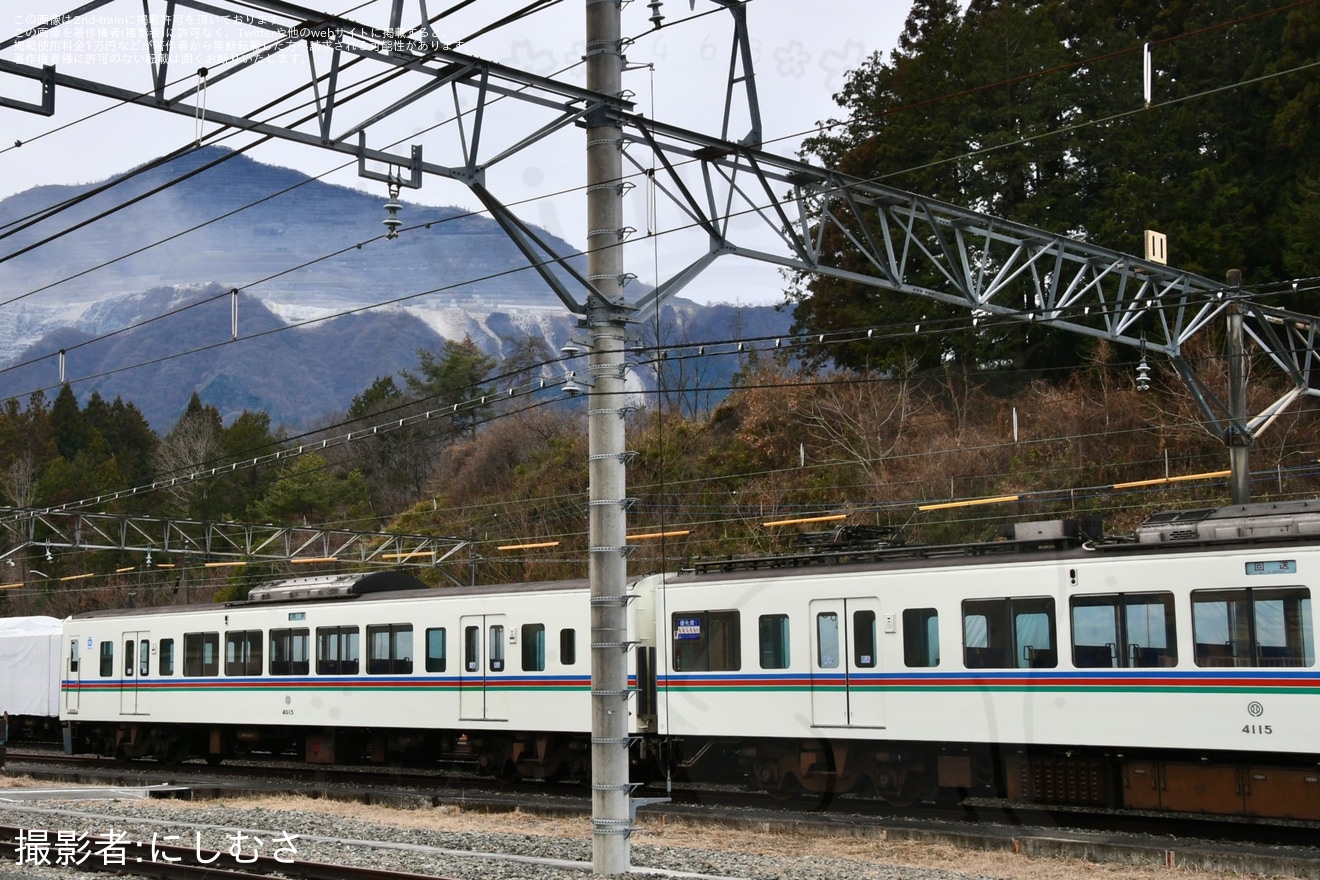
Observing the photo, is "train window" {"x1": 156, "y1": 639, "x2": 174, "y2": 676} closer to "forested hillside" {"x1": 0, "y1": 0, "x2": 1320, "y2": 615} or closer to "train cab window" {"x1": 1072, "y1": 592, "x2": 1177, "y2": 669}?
"forested hillside" {"x1": 0, "y1": 0, "x2": 1320, "y2": 615}

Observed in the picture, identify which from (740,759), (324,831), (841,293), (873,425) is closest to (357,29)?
(324,831)

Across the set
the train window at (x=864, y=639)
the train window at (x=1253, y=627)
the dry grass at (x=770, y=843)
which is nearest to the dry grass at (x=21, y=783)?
the dry grass at (x=770, y=843)

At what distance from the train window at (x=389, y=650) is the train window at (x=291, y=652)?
5.58 feet

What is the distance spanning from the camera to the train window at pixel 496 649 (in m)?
21.7

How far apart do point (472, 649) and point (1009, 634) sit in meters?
8.90

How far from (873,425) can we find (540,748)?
67.5ft

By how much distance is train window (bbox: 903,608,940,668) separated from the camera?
17.1 meters

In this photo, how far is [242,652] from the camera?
85.6ft

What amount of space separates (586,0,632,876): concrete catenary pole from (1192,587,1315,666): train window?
21.0ft

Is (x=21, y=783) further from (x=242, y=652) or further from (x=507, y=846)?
(x=507, y=846)

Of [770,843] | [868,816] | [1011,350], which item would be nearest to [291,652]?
[868,816]

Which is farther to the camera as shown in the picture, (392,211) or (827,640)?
(827,640)

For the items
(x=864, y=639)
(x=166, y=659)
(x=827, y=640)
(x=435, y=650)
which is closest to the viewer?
(x=864, y=639)

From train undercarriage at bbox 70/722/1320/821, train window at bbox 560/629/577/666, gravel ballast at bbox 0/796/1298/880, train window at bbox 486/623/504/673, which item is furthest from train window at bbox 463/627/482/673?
gravel ballast at bbox 0/796/1298/880
